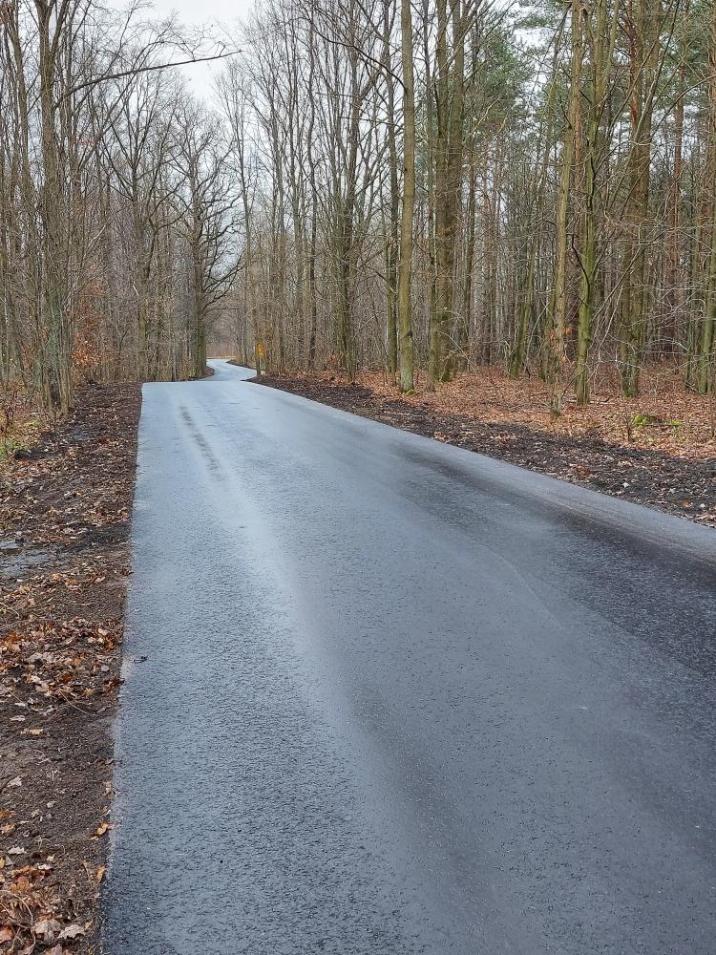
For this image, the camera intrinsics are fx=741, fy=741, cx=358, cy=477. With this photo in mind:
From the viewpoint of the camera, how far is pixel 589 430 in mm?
14016

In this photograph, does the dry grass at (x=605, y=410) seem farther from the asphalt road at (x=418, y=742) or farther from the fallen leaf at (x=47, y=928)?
the fallen leaf at (x=47, y=928)

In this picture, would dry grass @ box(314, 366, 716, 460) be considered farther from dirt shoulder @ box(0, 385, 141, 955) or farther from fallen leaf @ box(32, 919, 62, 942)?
fallen leaf @ box(32, 919, 62, 942)

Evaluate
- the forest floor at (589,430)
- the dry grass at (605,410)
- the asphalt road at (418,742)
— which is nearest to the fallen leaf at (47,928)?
the asphalt road at (418,742)

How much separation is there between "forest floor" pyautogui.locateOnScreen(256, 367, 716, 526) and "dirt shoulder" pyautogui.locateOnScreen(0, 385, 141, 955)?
5706mm

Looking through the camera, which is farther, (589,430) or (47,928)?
(589,430)

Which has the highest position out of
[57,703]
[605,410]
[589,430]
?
[605,410]

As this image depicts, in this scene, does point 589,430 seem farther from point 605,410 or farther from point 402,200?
point 402,200

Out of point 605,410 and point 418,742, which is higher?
point 605,410

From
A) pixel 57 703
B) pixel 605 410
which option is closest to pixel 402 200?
pixel 605 410

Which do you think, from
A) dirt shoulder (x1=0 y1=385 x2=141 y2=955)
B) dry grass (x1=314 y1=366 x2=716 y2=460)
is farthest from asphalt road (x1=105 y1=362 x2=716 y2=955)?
dry grass (x1=314 y1=366 x2=716 y2=460)

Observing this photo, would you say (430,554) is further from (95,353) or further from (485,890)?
(95,353)

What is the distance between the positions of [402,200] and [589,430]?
34.7 feet

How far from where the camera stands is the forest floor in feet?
29.9

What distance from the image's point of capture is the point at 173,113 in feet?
135
